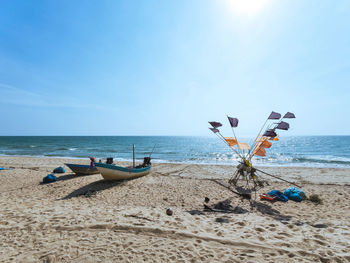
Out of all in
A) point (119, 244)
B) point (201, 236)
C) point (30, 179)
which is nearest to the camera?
point (119, 244)

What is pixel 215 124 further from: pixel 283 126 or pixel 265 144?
pixel 283 126

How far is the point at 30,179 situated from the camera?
11547 millimetres

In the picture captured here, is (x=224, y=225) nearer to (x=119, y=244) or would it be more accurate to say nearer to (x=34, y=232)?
(x=119, y=244)

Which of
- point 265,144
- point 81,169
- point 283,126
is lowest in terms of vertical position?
point 81,169

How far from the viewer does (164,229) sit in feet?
15.7

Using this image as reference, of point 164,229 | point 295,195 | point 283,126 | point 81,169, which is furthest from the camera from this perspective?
point 81,169

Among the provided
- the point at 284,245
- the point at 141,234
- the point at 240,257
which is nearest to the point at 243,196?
the point at 284,245

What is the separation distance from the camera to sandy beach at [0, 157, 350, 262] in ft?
12.4

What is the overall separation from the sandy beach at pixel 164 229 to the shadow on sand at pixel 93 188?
134 mm

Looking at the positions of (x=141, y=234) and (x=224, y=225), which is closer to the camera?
(x=141, y=234)

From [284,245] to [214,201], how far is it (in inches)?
148

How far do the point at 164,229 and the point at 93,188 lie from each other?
617 centimetres

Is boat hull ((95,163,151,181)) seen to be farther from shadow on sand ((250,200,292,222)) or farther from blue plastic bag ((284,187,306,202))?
blue plastic bag ((284,187,306,202))

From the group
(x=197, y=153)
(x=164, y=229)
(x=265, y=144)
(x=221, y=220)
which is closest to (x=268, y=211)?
(x=221, y=220)
